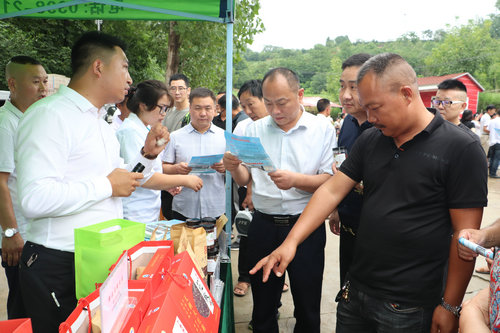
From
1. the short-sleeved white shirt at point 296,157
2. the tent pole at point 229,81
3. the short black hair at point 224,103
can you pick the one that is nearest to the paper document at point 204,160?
the tent pole at point 229,81

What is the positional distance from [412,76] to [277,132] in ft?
3.46

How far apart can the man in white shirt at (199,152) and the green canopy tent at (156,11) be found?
0.44 metres

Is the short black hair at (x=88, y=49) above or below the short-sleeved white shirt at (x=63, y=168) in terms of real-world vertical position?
above

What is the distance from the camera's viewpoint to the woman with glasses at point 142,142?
238 cm

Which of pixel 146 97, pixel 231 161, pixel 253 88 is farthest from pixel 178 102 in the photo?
Answer: pixel 231 161

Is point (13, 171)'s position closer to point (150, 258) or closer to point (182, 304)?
point (150, 258)

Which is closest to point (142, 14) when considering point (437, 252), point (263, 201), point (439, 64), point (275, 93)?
point (275, 93)

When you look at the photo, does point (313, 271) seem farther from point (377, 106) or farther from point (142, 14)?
point (142, 14)

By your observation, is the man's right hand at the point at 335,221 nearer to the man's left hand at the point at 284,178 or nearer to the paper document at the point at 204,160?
the man's left hand at the point at 284,178

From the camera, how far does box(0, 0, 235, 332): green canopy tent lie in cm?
256

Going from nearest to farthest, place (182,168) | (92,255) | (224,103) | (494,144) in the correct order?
(92,255) < (182,168) < (224,103) < (494,144)

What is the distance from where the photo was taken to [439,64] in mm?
43750

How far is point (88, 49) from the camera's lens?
1681 mm

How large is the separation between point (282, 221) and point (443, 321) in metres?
1.09
